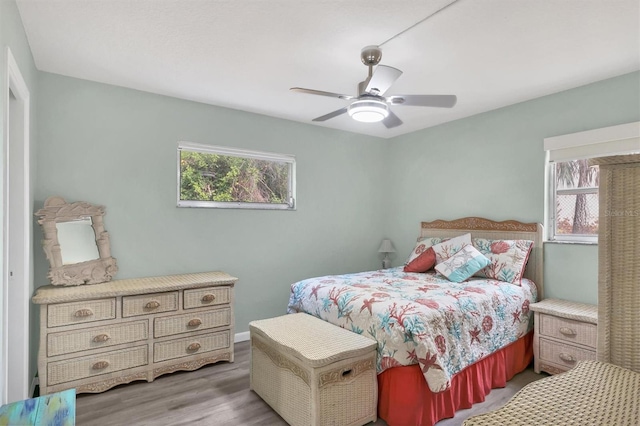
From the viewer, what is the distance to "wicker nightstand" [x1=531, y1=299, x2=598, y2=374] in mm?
2670

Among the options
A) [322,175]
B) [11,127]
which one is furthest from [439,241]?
[11,127]

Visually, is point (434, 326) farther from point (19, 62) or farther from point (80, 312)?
point (19, 62)

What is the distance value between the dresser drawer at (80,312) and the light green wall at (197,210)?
18.9 inches

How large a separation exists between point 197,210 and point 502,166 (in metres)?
3.21

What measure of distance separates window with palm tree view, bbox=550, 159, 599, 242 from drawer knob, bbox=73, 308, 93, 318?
4093 millimetres

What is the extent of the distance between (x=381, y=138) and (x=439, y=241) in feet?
5.93

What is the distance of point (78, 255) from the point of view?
9.45 feet

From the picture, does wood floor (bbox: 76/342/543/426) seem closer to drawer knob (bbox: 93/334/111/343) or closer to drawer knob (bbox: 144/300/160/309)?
drawer knob (bbox: 93/334/111/343)

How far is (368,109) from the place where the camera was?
2.31 metres

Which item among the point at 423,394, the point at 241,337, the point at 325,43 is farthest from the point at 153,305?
the point at 325,43

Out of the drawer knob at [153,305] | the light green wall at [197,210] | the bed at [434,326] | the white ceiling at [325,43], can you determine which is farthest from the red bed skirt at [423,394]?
the white ceiling at [325,43]

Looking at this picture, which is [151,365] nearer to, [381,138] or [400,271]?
[400,271]

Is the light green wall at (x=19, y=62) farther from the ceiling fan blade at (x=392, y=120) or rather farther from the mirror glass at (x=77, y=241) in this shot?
the ceiling fan blade at (x=392, y=120)

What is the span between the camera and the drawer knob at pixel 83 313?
2561 millimetres
